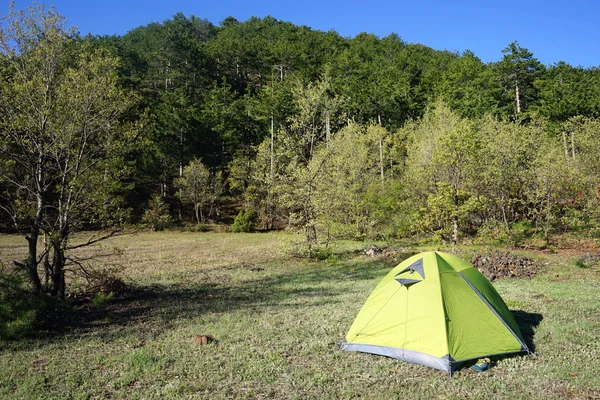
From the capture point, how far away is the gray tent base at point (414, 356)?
6.33 m

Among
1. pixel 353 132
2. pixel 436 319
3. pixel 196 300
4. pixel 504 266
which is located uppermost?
pixel 353 132

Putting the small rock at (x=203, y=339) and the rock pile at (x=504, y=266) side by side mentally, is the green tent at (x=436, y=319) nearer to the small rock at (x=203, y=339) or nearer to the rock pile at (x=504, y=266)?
the small rock at (x=203, y=339)

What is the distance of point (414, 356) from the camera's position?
668cm

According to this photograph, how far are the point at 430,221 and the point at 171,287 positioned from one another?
13211mm

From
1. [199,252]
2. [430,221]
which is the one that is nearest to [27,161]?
[199,252]

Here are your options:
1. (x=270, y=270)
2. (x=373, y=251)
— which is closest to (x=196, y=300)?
(x=270, y=270)

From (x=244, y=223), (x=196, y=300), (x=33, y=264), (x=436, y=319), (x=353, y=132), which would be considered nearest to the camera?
(x=436, y=319)

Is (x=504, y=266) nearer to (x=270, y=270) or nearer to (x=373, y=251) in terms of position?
(x=373, y=251)

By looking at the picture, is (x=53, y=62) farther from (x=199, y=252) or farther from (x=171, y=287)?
(x=199, y=252)

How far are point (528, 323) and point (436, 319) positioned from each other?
9.89ft

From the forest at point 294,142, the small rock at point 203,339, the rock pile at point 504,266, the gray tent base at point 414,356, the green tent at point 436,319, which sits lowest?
the rock pile at point 504,266

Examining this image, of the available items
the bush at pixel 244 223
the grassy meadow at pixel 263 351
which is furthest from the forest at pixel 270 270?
the bush at pixel 244 223

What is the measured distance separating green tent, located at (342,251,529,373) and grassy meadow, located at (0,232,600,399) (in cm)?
23

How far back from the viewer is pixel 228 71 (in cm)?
6656
